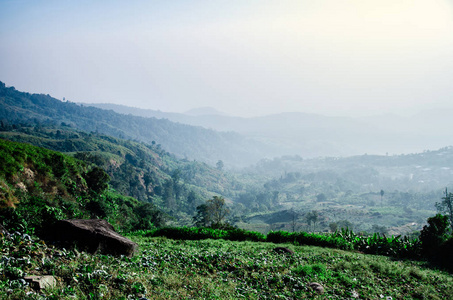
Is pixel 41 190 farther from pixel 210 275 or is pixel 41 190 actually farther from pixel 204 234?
pixel 210 275

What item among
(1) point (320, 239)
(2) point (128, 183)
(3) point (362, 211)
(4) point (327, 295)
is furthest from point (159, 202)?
(4) point (327, 295)

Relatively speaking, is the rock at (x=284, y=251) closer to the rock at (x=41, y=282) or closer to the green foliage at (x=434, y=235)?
the green foliage at (x=434, y=235)

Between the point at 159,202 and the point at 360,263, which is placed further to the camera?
the point at 159,202

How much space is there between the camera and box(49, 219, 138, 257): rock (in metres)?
9.34

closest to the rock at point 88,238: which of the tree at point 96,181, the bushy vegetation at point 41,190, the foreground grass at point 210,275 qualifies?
the foreground grass at point 210,275

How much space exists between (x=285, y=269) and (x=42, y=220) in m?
9.53

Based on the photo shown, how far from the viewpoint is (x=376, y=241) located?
60.0 ft

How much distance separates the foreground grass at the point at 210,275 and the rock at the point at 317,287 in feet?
0.57

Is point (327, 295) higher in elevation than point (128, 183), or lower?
higher

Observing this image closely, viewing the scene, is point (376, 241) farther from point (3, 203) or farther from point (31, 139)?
point (31, 139)

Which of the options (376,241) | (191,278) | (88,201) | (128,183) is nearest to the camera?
(191,278)

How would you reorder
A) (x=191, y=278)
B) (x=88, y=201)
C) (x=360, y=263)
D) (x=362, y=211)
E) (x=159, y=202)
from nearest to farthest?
(x=191, y=278) → (x=360, y=263) → (x=88, y=201) → (x=159, y=202) → (x=362, y=211)

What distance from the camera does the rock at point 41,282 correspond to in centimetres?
630

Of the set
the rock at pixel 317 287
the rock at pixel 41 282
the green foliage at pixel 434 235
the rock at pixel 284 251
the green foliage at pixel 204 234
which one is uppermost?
the rock at pixel 41 282
